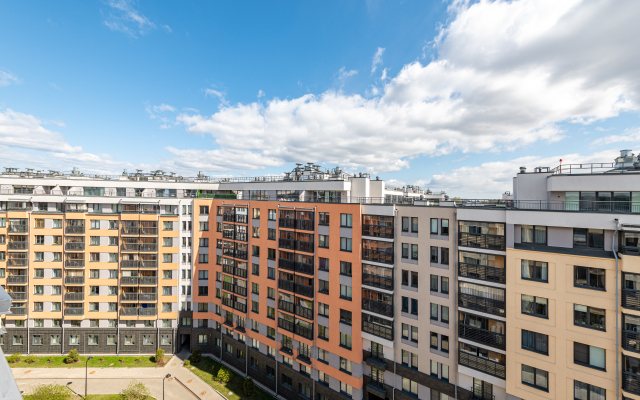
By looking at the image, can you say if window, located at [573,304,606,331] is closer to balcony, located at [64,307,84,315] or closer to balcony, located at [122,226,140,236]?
balcony, located at [122,226,140,236]

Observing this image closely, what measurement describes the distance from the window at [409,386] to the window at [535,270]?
764 inches

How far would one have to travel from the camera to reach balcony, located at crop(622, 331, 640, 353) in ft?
77.9

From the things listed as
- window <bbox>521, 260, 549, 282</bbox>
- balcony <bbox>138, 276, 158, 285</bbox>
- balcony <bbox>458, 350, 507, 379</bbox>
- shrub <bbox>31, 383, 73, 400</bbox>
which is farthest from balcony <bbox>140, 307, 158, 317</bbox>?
window <bbox>521, 260, 549, 282</bbox>

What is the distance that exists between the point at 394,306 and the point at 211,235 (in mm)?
37745

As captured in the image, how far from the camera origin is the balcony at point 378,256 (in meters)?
36.9

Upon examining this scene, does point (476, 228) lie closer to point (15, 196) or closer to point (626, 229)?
point (626, 229)

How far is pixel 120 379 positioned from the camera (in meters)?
47.8

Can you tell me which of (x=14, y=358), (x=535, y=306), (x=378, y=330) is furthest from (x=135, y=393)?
(x=535, y=306)

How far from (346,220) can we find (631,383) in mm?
30905

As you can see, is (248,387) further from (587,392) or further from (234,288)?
(587,392)

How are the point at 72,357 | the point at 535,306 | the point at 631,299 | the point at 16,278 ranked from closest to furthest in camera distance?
the point at 631,299 < the point at 535,306 < the point at 72,357 < the point at 16,278

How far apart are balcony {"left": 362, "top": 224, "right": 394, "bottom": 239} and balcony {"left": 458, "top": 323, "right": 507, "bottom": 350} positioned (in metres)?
13.1

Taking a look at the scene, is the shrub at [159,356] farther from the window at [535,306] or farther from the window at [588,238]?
the window at [588,238]

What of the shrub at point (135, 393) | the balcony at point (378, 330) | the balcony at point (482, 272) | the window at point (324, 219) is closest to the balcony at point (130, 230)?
the shrub at point (135, 393)
